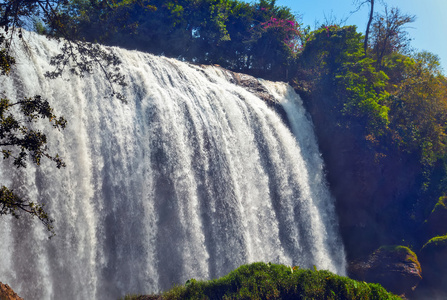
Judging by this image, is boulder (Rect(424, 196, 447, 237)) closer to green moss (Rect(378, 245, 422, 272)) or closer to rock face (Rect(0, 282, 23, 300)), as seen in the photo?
green moss (Rect(378, 245, 422, 272))

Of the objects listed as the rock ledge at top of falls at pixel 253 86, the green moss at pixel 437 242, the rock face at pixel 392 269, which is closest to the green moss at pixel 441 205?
the green moss at pixel 437 242

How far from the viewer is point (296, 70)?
3044 cm

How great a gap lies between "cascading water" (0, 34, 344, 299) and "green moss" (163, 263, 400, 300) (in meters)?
3.77

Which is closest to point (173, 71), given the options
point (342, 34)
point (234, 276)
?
point (234, 276)

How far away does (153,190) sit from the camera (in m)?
14.8

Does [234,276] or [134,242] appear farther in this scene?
[134,242]

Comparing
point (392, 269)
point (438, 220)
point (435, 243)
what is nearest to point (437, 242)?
point (435, 243)

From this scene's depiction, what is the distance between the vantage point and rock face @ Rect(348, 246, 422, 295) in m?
19.8

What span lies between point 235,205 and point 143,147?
191 inches

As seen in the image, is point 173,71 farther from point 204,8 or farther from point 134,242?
point 204,8

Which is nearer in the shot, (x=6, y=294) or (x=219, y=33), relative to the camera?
(x=6, y=294)

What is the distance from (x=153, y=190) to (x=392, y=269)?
47.0 ft

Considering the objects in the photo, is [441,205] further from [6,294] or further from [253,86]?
[6,294]

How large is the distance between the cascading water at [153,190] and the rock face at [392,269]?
54.9 inches
